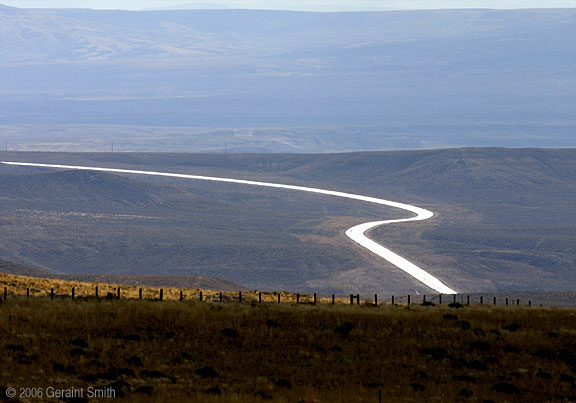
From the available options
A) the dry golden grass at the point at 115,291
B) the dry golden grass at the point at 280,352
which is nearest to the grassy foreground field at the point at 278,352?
the dry golden grass at the point at 280,352

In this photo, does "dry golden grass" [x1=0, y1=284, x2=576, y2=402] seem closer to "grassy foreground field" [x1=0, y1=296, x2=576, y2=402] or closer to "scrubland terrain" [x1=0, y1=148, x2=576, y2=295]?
"grassy foreground field" [x1=0, y1=296, x2=576, y2=402]

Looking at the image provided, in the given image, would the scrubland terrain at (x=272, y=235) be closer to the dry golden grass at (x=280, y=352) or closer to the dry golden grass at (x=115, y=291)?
the dry golden grass at (x=115, y=291)

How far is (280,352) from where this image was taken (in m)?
31.7

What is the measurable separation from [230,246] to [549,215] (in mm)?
66497

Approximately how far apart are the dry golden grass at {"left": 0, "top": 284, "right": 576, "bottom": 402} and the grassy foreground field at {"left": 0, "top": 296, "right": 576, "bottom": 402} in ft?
0.15

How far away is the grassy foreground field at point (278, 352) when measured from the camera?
27.3 m

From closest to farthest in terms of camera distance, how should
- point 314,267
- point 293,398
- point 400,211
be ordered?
point 293,398, point 314,267, point 400,211

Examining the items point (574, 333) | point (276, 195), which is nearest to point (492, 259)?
point (276, 195)

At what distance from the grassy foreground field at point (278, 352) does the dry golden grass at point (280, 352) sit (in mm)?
47

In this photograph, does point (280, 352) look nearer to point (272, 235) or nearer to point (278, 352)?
point (278, 352)

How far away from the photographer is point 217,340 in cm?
3291

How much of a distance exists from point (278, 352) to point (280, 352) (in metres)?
0.06

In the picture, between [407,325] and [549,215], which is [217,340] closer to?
[407,325]

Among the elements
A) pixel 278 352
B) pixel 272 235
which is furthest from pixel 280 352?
pixel 272 235
